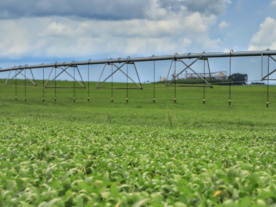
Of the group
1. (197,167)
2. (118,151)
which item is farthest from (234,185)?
(118,151)

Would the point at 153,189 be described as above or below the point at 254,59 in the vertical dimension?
below

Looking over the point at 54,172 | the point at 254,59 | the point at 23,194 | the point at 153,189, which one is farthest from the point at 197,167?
the point at 254,59

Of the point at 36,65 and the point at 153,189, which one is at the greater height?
the point at 36,65

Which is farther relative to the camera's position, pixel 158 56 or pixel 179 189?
pixel 158 56

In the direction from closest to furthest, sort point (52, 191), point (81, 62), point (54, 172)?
1. point (52, 191)
2. point (54, 172)
3. point (81, 62)

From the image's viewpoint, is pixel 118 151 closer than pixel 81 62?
Yes

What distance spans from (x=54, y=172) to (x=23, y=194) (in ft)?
3.21

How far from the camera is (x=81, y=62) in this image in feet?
78.9

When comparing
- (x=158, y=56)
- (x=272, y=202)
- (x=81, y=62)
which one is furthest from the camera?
(x=81, y=62)

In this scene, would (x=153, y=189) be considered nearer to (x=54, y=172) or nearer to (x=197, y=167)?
(x=197, y=167)

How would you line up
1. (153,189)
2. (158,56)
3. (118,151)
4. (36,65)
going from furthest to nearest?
(36,65) → (158,56) → (118,151) → (153,189)

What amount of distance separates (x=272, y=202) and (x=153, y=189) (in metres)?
1.24

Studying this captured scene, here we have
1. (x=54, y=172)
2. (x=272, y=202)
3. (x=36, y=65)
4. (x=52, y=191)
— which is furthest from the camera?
(x=36, y=65)

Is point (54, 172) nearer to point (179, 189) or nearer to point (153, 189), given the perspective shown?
point (153, 189)
